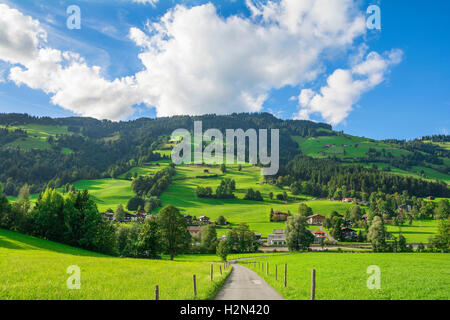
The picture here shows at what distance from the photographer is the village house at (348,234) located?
4419 inches

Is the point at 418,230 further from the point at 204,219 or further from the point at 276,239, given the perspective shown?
the point at 204,219

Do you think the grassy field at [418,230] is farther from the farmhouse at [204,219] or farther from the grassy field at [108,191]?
the grassy field at [108,191]

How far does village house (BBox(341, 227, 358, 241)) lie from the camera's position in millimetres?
112231

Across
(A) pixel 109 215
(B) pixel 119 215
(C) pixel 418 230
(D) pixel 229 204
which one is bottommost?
(C) pixel 418 230

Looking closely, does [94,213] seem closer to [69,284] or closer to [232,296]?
[69,284]

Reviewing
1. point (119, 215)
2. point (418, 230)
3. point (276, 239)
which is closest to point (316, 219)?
point (276, 239)

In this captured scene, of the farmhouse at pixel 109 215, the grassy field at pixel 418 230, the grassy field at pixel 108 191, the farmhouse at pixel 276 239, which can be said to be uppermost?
the grassy field at pixel 108 191

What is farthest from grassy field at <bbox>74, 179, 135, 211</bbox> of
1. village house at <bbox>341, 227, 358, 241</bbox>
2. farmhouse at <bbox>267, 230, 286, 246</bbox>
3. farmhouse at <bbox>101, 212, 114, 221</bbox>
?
village house at <bbox>341, 227, 358, 241</bbox>

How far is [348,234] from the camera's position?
117 m

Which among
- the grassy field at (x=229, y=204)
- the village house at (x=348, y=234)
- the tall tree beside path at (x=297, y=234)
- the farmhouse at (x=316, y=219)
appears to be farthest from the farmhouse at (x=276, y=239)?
the farmhouse at (x=316, y=219)

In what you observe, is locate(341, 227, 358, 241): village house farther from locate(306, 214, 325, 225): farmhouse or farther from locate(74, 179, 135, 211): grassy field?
locate(74, 179, 135, 211): grassy field

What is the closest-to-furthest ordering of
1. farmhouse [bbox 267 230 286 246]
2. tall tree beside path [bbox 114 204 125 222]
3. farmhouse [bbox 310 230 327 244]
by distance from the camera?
farmhouse [bbox 267 230 286 246] < farmhouse [bbox 310 230 327 244] < tall tree beside path [bbox 114 204 125 222]

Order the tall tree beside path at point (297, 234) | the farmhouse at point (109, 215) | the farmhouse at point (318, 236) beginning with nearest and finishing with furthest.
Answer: the tall tree beside path at point (297, 234) < the farmhouse at point (318, 236) < the farmhouse at point (109, 215)
